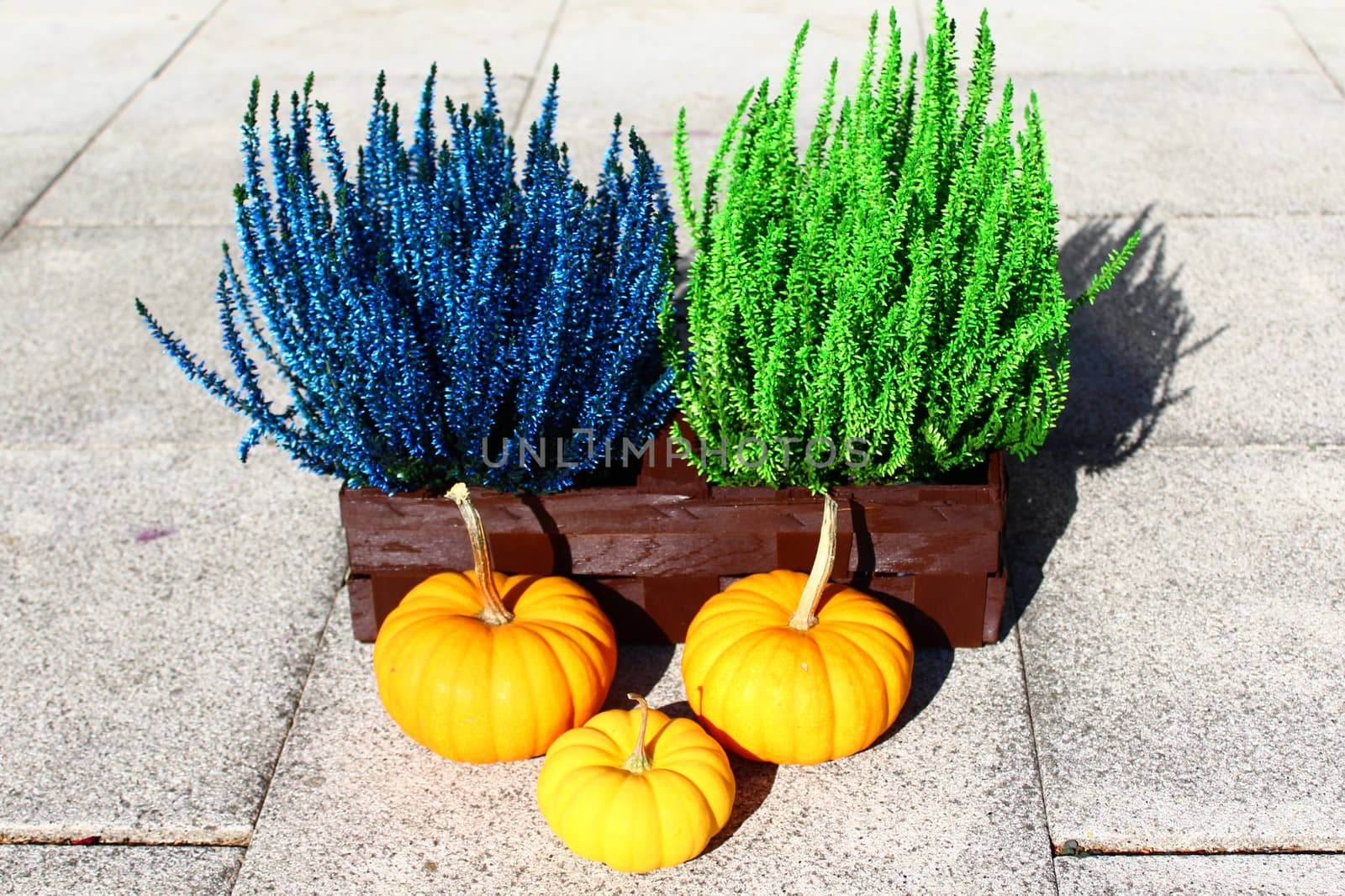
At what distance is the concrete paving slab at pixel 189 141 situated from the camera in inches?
201

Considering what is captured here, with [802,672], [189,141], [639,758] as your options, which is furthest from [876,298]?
[189,141]

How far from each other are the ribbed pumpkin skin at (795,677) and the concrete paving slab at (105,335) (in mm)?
1761

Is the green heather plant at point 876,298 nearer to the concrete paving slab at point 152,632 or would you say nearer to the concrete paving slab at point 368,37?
the concrete paving slab at point 152,632

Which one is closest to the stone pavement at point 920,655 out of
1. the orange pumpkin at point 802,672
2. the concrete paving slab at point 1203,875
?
the concrete paving slab at point 1203,875

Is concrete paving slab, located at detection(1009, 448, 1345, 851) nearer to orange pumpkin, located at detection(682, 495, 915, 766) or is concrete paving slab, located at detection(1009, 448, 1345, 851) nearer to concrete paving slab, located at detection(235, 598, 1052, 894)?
concrete paving slab, located at detection(235, 598, 1052, 894)

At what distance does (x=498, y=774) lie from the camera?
2.74 meters

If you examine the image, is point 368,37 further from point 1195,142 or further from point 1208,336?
point 1208,336

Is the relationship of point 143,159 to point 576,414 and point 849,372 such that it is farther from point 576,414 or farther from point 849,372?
point 849,372

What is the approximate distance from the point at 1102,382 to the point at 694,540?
1617 mm

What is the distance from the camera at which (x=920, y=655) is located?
3031mm

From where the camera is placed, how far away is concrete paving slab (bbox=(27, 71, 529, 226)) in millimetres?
5098

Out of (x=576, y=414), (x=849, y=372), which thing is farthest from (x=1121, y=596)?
(x=576, y=414)

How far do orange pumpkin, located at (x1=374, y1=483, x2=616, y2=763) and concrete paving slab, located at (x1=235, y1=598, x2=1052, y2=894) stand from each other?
0.40 ft

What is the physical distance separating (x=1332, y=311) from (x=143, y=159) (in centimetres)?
427
